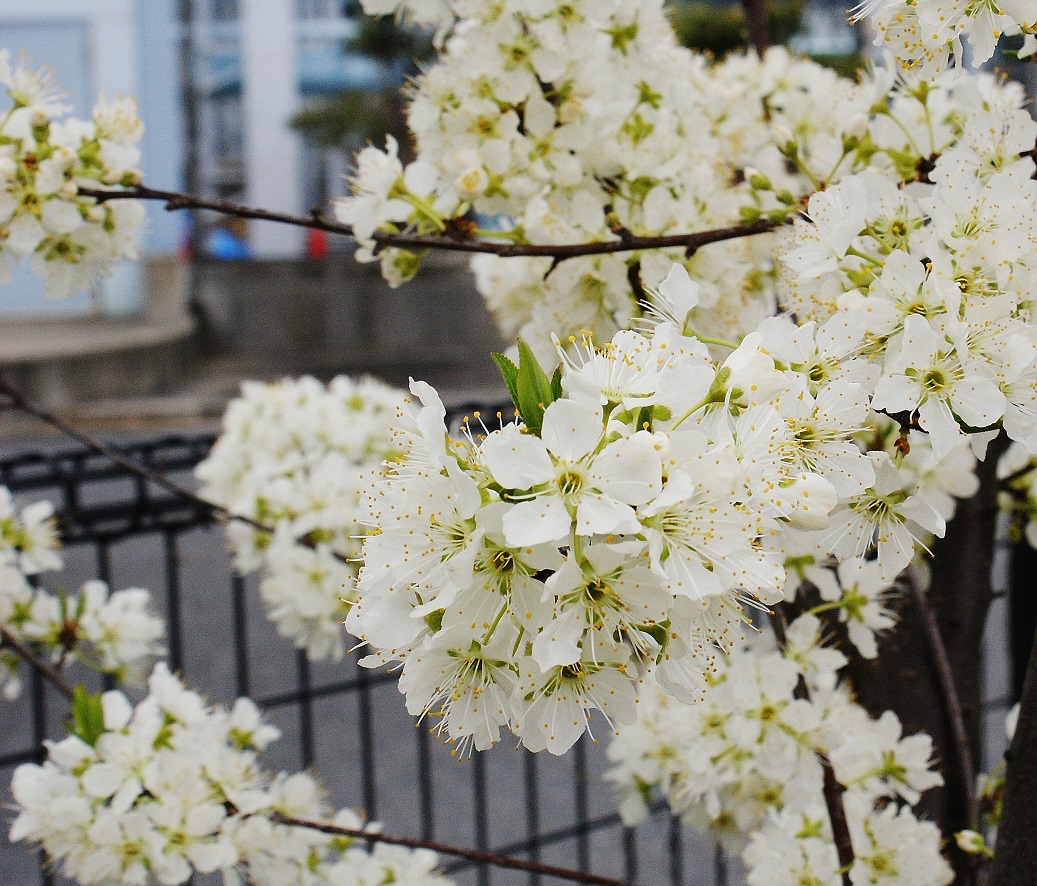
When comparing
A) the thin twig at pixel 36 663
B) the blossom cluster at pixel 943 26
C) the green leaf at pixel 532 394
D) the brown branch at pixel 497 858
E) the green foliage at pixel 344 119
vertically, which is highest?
the green foliage at pixel 344 119

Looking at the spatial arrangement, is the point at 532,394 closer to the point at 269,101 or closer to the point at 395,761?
the point at 395,761

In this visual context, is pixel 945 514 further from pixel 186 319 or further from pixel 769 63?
pixel 186 319

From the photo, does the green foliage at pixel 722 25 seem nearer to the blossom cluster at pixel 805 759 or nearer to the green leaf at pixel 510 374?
the blossom cluster at pixel 805 759

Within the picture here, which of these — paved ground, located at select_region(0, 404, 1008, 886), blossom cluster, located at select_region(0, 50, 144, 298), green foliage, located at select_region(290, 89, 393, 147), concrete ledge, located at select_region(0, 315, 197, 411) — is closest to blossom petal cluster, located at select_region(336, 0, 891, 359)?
blossom cluster, located at select_region(0, 50, 144, 298)

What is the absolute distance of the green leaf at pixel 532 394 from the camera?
2.42ft

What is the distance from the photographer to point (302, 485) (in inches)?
87.7

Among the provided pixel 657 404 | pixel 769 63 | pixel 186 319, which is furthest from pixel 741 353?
pixel 186 319

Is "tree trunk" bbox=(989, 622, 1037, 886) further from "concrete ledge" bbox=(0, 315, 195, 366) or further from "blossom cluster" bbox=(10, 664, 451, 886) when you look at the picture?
"concrete ledge" bbox=(0, 315, 195, 366)

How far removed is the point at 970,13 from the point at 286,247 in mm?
20570

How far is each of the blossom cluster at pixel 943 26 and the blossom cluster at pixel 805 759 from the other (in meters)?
0.63

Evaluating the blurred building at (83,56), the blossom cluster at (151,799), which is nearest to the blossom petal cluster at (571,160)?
the blossom cluster at (151,799)

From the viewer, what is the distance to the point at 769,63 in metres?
2.12

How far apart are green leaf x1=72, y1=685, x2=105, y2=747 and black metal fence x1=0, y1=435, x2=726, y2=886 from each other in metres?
0.51

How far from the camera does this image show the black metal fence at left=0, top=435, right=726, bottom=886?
7.32 feet
